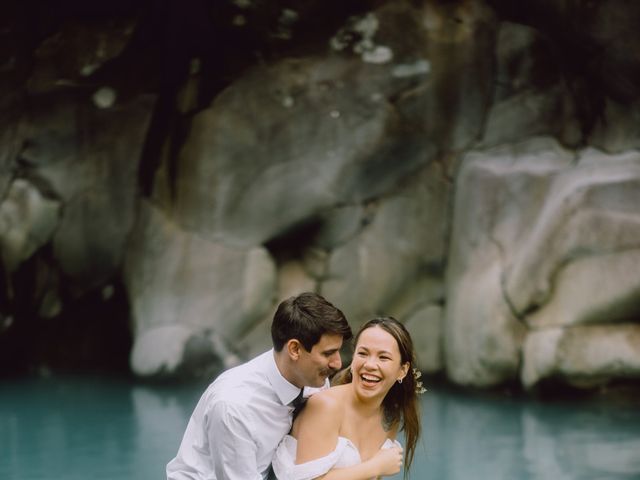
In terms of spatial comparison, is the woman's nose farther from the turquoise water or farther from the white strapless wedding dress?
the turquoise water

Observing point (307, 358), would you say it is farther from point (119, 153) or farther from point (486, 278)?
point (119, 153)

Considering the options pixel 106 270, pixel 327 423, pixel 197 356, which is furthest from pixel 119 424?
pixel 327 423

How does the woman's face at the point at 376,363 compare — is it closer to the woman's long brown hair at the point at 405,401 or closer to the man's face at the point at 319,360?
the woman's long brown hair at the point at 405,401

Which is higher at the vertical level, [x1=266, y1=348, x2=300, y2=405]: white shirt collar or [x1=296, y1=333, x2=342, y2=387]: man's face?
[x1=296, y1=333, x2=342, y2=387]: man's face

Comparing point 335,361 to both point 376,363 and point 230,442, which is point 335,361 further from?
point 230,442

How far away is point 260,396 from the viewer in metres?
2.70

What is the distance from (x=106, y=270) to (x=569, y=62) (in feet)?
9.88

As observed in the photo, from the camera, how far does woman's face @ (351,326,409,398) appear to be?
2.92 m

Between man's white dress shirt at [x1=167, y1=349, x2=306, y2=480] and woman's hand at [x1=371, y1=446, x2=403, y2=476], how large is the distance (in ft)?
0.80

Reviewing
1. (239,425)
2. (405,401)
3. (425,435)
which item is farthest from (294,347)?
(425,435)

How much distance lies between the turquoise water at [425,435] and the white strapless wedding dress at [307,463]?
187 centimetres

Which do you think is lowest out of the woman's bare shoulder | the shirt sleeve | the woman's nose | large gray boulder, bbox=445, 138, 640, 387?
large gray boulder, bbox=445, 138, 640, 387

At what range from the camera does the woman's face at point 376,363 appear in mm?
2916

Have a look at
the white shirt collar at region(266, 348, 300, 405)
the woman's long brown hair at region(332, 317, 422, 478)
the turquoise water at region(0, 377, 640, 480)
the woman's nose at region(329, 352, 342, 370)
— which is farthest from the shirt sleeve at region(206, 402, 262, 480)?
the turquoise water at region(0, 377, 640, 480)
